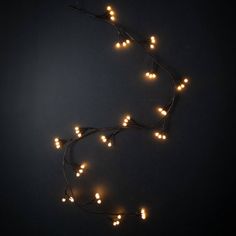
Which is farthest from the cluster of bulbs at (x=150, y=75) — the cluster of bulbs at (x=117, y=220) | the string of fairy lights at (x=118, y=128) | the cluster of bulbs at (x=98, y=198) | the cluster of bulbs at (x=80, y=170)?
the cluster of bulbs at (x=117, y=220)

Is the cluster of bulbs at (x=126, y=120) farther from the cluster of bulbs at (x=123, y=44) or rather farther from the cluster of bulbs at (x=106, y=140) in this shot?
the cluster of bulbs at (x=123, y=44)

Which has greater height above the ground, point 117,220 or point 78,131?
point 78,131

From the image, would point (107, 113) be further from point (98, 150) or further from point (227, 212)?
point (227, 212)

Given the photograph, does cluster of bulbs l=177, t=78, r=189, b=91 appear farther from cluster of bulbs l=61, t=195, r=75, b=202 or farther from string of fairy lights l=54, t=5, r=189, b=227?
cluster of bulbs l=61, t=195, r=75, b=202

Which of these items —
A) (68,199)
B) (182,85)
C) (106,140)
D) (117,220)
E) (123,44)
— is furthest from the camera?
(68,199)

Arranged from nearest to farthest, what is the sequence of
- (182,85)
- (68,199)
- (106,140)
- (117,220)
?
(182,85)
(106,140)
(117,220)
(68,199)

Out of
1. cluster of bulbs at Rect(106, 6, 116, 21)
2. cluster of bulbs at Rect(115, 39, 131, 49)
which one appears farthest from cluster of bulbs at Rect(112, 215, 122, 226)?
cluster of bulbs at Rect(106, 6, 116, 21)

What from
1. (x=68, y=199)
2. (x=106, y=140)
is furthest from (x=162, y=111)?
(x=68, y=199)

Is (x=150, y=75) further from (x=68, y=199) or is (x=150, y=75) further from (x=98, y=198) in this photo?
(x=68, y=199)

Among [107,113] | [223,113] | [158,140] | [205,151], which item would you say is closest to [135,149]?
[158,140]
